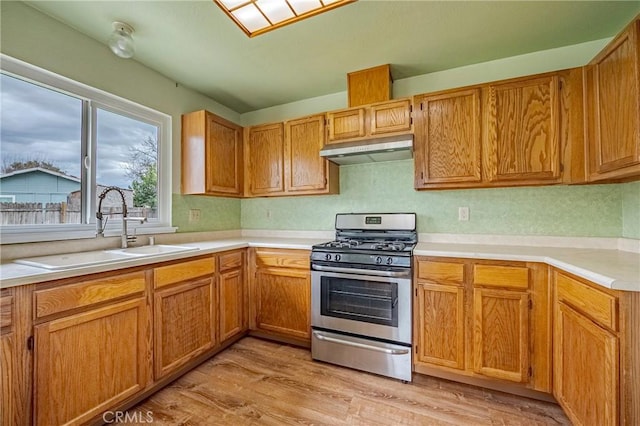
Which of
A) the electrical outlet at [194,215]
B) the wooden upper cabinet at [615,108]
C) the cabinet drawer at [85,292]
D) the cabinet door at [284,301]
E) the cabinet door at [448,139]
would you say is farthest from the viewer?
the electrical outlet at [194,215]

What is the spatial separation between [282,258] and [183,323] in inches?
36.0

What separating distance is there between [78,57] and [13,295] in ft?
5.42

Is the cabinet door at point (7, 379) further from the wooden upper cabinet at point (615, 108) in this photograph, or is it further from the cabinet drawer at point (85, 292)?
the wooden upper cabinet at point (615, 108)

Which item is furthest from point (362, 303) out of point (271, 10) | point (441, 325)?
point (271, 10)

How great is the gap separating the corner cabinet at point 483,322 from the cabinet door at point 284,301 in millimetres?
937

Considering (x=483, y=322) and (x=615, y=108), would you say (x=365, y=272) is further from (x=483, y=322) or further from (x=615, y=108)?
(x=615, y=108)

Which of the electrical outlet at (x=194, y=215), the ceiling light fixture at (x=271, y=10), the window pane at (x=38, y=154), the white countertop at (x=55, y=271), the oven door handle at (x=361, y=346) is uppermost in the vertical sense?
the ceiling light fixture at (x=271, y=10)

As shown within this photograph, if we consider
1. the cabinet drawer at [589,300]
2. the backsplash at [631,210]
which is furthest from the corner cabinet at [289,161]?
the backsplash at [631,210]

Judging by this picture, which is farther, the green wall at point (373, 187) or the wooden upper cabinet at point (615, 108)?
the green wall at point (373, 187)

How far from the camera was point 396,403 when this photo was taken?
1.77 meters

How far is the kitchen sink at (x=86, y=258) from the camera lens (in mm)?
1450

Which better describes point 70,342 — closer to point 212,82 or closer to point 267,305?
point 267,305

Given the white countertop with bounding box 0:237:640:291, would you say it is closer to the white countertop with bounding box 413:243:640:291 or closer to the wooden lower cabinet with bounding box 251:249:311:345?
the white countertop with bounding box 413:243:640:291

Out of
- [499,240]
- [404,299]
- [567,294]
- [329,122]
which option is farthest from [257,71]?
[567,294]
